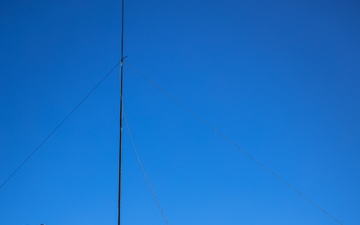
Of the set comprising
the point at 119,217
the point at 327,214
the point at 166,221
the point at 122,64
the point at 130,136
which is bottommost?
the point at 119,217

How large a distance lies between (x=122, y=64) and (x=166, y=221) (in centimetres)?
579

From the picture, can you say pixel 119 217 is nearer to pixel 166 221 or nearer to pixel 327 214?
pixel 166 221

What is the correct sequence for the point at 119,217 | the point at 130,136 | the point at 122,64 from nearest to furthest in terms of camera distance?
the point at 119,217
the point at 122,64
the point at 130,136

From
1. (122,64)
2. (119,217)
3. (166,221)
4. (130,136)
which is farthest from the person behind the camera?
(130,136)

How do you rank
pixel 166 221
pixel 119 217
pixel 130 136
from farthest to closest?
1. pixel 130 136
2. pixel 166 221
3. pixel 119 217

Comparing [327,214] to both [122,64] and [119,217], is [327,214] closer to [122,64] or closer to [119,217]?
[119,217]

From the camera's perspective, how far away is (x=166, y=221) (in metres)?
10.7

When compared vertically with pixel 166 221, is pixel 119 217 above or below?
below

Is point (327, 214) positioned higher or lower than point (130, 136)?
lower

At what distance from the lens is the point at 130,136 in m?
11.5

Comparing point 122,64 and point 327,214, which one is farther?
point 327,214

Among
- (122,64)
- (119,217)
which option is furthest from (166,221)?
(122,64)

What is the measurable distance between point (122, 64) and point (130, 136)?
3.24 metres

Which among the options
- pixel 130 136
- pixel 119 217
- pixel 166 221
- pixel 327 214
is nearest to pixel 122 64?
pixel 130 136
